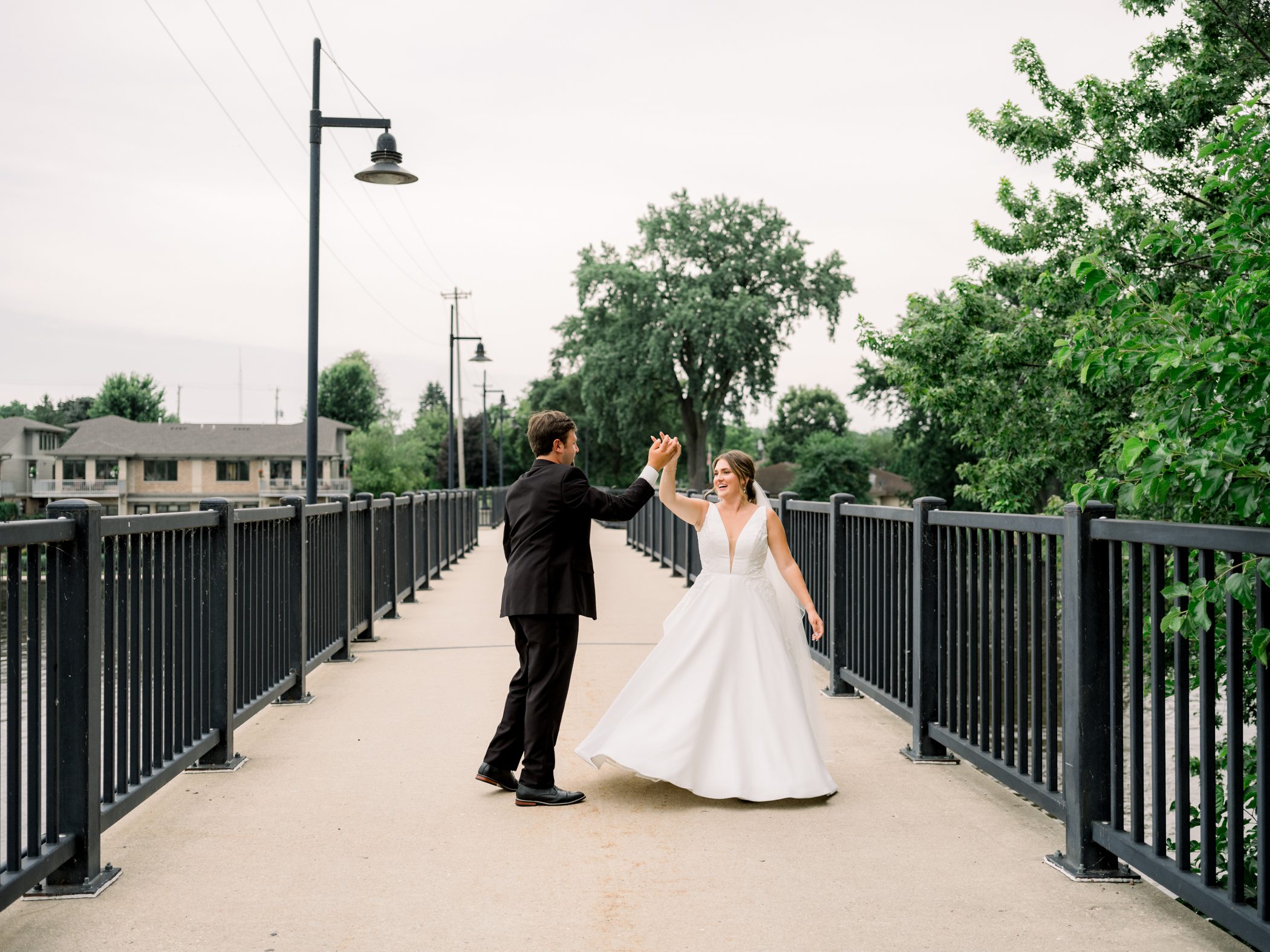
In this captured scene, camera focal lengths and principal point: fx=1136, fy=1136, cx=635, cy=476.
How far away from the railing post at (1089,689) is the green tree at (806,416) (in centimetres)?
12334

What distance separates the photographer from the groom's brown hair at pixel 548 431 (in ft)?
18.0

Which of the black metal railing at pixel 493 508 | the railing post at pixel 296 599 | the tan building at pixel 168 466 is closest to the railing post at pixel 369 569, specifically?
the railing post at pixel 296 599

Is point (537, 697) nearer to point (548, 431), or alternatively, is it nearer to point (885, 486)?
point (548, 431)

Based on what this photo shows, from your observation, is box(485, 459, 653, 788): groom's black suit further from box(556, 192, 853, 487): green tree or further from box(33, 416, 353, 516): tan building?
box(33, 416, 353, 516): tan building

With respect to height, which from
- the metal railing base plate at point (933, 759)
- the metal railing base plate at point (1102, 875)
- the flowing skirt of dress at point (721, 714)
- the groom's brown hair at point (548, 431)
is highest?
the groom's brown hair at point (548, 431)

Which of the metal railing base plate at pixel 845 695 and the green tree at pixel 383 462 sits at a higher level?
the green tree at pixel 383 462

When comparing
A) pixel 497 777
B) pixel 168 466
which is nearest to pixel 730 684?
pixel 497 777

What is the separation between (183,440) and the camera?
93.8 metres

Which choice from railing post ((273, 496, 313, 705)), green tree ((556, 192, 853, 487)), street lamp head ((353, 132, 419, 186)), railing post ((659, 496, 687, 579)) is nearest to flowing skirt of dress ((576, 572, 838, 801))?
railing post ((273, 496, 313, 705))

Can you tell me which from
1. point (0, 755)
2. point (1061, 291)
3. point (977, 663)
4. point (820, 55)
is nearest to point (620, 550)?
point (1061, 291)

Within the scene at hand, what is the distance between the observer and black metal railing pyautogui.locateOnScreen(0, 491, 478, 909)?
3.57m

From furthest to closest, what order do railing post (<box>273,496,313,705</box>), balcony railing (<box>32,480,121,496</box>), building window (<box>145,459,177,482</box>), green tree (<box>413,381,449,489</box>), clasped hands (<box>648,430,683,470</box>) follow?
1. green tree (<box>413,381,449,489</box>)
2. building window (<box>145,459,177,482</box>)
3. balcony railing (<box>32,480,121,496</box>)
4. railing post (<box>273,496,313,705</box>)
5. clasped hands (<box>648,430,683,470</box>)

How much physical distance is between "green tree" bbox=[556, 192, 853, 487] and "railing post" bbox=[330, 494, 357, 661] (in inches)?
1633

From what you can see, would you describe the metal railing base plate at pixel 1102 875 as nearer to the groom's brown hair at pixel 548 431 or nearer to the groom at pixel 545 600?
the groom at pixel 545 600
